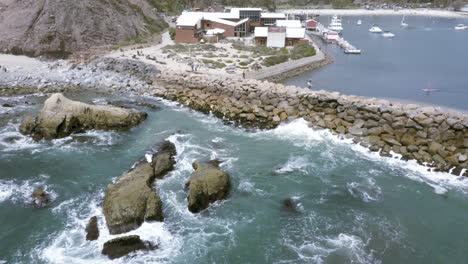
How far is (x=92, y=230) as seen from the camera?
75.6ft

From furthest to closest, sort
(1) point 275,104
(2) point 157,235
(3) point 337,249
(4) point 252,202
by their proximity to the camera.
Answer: (1) point 275,104 → (4) point 252,202 → (2) point 157,235 → (3) point 337,249

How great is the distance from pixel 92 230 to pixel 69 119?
16735 millimetres

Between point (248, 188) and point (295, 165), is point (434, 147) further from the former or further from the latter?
point (248, 188)

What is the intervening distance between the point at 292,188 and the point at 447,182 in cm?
1206

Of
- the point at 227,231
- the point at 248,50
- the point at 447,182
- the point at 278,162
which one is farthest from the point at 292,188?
the point at 248,50

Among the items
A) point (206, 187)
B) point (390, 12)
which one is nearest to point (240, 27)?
point (206, 187)

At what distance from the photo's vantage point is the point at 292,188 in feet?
92.2

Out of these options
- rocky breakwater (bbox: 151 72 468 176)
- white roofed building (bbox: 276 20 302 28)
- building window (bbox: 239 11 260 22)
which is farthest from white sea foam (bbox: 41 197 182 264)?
building window (bbox: 239 11 260 22)

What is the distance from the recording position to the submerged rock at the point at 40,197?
25.7 m

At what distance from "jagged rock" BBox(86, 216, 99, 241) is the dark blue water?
40.3 metres

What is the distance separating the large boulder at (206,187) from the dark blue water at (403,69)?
106 ft

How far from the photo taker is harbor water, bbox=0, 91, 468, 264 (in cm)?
2195

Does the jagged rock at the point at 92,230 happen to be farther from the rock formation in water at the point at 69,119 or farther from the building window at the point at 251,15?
the building window at the point at 251,15

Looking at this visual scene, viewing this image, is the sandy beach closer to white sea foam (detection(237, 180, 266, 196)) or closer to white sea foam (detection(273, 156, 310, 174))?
white sea foam (detection(273, 156, 310, 174))
